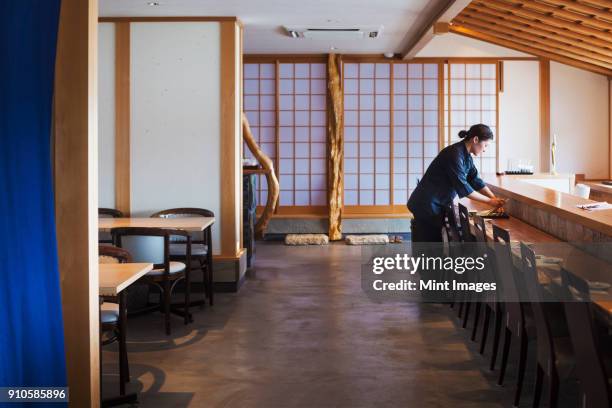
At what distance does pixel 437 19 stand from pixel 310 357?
3271mm

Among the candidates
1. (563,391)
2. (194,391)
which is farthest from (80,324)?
→ (563,391)

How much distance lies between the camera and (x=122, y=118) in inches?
241

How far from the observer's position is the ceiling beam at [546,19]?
752cm

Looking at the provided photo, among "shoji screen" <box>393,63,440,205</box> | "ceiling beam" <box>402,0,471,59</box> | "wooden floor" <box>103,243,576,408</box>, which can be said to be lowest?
"wooden floor" <box>103,243,576,408</box>

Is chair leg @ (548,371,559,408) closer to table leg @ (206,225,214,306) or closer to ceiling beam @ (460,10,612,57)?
table leg @ (206,225,214,306)

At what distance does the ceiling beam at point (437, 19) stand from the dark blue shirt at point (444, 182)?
1060 millimetres

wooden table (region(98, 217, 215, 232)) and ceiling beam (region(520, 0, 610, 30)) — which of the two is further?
ceiling beam (region(520, 0, 610, 30))

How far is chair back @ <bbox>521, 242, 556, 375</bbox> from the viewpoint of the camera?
2.78 meters

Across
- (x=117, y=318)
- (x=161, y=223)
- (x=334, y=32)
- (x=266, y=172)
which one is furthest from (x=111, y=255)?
(x=334, y=32)

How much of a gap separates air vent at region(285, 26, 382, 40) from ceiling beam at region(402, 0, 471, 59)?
431 millimetres

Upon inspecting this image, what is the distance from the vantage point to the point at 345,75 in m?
9.51

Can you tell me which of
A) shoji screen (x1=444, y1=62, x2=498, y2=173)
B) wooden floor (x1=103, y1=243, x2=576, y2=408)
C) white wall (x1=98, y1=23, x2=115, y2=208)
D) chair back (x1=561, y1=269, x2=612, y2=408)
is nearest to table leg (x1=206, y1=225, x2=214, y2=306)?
wooden floor (x1=103, y1=243, x2=576, y2=408)

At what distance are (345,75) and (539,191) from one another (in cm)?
448

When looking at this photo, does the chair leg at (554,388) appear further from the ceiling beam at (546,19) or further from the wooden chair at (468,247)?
the ceiling beam at (546,19)
